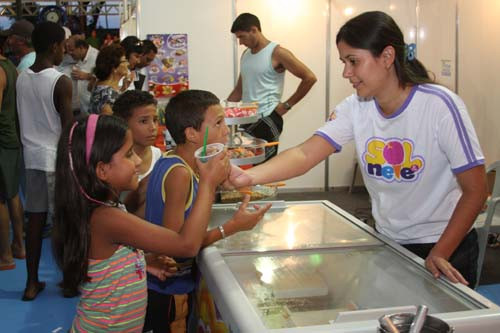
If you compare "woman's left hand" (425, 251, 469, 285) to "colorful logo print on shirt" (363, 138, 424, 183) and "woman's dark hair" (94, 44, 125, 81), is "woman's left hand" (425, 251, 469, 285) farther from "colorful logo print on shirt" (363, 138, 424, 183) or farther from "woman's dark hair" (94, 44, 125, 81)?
"woman's dark hair" (94, 44, 125, 81)

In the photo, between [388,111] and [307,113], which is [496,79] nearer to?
[307,113]

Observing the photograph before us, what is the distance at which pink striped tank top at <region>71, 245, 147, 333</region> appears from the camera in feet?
5.49

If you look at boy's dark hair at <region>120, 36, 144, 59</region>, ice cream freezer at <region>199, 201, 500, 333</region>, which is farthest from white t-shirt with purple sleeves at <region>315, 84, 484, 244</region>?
boy's dark hair at <region>120, 36, 144, 59</region>

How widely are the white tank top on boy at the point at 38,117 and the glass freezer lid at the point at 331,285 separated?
7.50 feet

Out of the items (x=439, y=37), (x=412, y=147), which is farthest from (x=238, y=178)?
(x=439, y=37)

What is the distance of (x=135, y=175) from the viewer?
1.74 m

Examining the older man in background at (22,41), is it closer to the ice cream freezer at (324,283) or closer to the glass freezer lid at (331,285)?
the ice cream freezer at (324,283)

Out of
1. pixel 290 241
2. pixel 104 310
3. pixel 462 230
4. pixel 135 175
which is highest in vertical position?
pixel 135 175

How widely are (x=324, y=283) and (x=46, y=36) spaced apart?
8.35 ft

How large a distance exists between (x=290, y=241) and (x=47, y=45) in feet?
7.66

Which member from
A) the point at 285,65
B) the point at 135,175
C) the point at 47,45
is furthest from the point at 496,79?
the point at 135,175

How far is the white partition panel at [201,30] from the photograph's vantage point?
18.9 feet

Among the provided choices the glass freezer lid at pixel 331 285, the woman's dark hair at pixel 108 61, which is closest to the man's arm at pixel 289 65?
the woman's dark hair at pixel 108 61

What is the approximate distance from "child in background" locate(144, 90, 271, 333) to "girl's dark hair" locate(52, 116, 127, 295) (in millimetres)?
202
